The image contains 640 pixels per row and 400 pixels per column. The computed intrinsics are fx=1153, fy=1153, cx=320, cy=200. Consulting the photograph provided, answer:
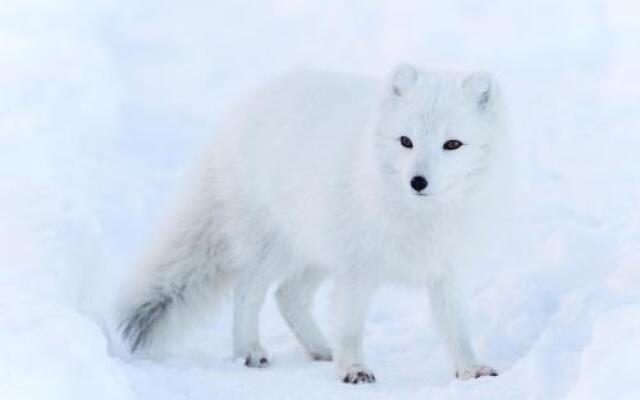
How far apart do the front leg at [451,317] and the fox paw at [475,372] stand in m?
0.03

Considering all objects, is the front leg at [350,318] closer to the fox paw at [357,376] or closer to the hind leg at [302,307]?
the fox paw at [357,376]

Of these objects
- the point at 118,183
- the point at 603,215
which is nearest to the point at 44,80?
the point at 118,183

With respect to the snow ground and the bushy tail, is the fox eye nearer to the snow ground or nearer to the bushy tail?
the snow ground

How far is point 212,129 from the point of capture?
7590 mm

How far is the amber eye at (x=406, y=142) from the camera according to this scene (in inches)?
162

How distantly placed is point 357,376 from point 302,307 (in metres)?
0.86

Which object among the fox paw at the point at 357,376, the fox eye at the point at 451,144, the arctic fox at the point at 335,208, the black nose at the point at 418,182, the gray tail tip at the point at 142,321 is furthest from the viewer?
the gray tail tip at the point at 142,321

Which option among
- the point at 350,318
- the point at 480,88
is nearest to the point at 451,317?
the point at 350,318

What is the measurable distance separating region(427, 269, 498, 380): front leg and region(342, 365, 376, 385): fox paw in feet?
1.17

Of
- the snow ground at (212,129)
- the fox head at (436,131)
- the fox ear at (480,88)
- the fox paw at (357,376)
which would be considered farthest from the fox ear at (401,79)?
the fox paw at (357,376)

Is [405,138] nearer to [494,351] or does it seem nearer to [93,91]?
[494,351]

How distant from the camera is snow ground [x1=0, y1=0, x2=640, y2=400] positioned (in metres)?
3.55

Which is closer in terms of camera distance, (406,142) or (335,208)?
(406,142)

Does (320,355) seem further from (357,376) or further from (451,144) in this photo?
(451,144)
